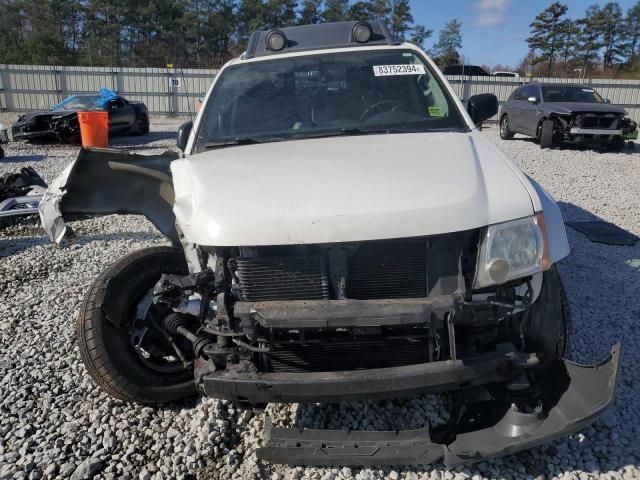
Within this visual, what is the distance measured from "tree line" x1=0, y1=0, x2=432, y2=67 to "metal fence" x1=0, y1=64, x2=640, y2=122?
16.4m

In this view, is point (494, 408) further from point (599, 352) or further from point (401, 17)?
point (401, 17)

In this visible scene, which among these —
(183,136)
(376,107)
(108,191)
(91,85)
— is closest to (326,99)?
(376,107)

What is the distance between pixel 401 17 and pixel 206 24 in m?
15.7

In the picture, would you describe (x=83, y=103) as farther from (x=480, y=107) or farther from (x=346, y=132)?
(x=480, y=107)

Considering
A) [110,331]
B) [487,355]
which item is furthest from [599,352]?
[110,331]

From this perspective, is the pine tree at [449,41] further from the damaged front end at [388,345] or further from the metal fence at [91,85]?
the damaged front end at [388,345]

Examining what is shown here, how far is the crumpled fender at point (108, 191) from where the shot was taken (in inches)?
122

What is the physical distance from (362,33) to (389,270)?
94.6 inches

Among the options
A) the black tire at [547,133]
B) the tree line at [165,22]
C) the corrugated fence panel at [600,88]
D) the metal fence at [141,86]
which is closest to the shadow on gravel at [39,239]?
the black tire at [547,133]

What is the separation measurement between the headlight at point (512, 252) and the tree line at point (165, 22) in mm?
39112

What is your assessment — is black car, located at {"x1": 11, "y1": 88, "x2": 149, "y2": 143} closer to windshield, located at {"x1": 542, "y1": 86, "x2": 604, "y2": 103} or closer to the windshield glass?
the windshield glass

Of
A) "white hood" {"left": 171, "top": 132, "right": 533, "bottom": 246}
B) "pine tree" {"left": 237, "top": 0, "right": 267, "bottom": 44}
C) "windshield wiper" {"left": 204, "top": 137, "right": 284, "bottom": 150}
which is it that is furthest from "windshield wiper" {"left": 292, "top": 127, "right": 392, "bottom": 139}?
"pine tree" {"left": 237, "top": 0, "right": 267, "bottom": 44}

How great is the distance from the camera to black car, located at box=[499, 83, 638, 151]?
11742 mm

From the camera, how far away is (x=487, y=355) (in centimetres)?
215
